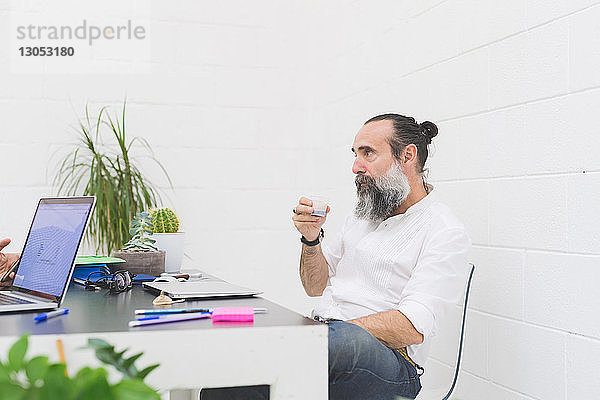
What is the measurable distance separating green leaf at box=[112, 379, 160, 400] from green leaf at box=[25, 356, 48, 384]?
0.04 meters

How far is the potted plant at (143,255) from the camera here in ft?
7.56

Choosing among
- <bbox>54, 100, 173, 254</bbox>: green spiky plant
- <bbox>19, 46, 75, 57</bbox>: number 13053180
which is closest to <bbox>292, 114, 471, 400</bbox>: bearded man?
<bbox>54, 100, 173, 254</bbox>: green spiky plant

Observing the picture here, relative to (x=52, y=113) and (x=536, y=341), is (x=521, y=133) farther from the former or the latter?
(x=52, y=113)

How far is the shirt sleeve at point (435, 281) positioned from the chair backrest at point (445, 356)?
141 mm

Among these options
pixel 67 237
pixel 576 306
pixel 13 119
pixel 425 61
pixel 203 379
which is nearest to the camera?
pixel 203 379

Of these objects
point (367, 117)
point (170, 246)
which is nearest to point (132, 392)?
point (170, 246)

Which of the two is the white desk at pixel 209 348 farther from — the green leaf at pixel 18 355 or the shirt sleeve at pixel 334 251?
the shirt sleeve at pixel 334 251

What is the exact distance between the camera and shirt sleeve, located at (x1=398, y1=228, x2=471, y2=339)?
6.69 feet

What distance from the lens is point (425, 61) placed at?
2.79 meters

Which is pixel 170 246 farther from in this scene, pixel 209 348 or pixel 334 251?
pixel 209 348

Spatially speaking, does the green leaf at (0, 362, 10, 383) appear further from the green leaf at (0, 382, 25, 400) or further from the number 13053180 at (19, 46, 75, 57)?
the number 13053180 at (19, 46, 75, 57)

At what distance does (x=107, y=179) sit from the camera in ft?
11.3

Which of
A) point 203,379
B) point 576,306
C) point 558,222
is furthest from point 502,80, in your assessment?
point 203,379

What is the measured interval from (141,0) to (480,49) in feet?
6.27
